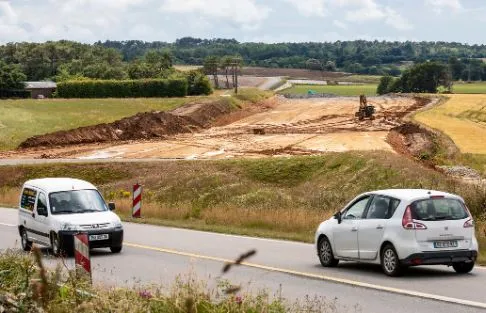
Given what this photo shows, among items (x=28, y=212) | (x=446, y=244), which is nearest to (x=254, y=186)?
(x=28, y=212)

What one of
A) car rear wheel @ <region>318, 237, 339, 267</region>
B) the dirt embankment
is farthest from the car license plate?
the dirt embankment

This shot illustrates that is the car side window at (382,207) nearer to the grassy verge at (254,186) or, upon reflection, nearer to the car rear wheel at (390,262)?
the car rear wheel at (390,262)

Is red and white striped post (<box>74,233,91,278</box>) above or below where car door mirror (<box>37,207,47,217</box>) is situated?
above

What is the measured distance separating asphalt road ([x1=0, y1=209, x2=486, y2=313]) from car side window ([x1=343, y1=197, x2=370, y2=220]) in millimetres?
1022

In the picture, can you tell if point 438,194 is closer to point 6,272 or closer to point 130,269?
point 130,269

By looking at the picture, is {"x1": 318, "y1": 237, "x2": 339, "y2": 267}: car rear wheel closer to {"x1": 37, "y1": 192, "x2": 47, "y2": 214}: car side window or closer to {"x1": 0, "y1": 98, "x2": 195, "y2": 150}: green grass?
{"x1": 37, "y1": 192, "x2": 47, "y2": 214}: car side window

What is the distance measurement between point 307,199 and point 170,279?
18.5 metres

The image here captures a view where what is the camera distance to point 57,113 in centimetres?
9025

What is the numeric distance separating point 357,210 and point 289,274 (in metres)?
1.73

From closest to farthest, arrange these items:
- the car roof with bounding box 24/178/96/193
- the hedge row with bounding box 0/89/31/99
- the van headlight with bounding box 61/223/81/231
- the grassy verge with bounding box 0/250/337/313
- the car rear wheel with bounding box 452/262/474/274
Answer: the grassy verge with bounding box 0/250/337/313
the car rear wheel with bounding box 452/262/474/274
the van headlight with bounding box 61/223/81/231
the car roof with bounding box 24/178/96/193
the hedge row with bounding box 0/89/31/99

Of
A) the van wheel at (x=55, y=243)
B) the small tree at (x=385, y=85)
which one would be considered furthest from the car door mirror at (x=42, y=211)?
the small tree at (x=385, y=85)

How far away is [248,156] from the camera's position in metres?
59.9

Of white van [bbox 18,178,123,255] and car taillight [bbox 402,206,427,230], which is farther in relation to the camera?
white van [bbox 18,178,123,255]

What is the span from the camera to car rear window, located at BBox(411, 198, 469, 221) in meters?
17.2
